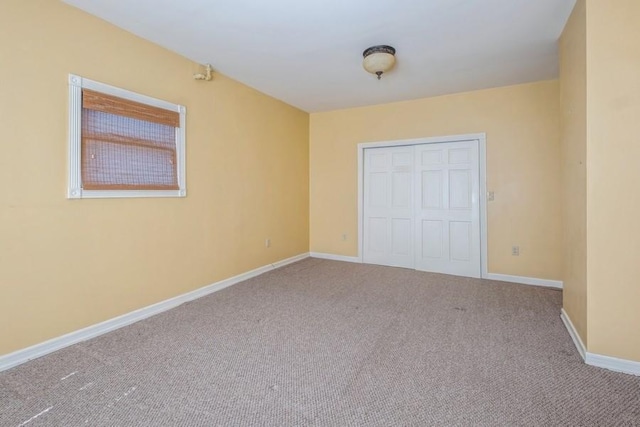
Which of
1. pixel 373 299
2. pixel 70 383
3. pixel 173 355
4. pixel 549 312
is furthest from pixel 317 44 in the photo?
pixel 549 312

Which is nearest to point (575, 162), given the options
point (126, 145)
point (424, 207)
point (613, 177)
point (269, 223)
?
point (613, 177)

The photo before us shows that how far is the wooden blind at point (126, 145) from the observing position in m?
2.32

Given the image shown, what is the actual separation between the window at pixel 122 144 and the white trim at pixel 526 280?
3.94 metres

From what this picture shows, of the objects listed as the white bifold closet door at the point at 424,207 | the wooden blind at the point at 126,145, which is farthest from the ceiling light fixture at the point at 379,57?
the wooden blind at the point at 126,145

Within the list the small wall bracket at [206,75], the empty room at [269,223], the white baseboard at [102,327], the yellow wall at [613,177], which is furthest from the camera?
the small wall bracket at [206,75]

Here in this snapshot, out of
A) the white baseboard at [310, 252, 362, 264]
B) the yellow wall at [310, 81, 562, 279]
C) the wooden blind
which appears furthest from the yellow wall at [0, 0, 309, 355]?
the yellow wall at [310, 81, 562, 279]

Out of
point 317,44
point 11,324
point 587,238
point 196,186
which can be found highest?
point 317,44

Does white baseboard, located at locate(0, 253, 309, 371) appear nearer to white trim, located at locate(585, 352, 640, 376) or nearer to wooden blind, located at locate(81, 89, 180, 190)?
wooden blind, located at locate(81, 89, 180, 190)

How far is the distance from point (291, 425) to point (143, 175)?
2359 millimetres

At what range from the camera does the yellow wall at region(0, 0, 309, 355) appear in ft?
6.44

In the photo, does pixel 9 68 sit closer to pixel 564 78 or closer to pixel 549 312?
pixel 564 78

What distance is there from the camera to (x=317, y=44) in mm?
2791

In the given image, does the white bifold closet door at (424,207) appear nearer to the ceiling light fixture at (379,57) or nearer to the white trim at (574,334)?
the white trim at (574,334)

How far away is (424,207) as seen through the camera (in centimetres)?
436
